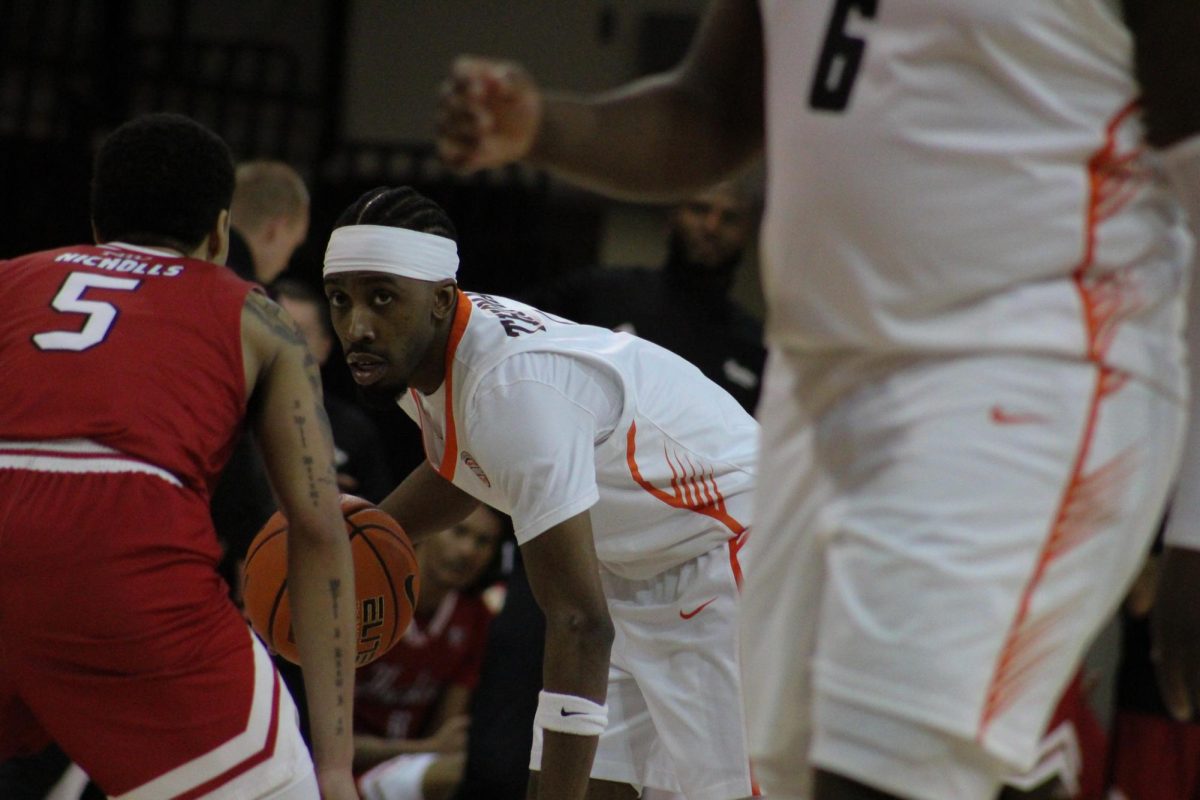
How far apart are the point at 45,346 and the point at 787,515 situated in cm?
156

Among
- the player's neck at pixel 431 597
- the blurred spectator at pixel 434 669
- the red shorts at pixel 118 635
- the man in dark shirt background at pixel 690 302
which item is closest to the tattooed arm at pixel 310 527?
the red shorts at pixel 118 635

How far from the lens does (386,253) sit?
3783mm

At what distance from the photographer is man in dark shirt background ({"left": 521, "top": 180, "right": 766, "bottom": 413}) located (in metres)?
6.46

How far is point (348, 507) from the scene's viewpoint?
3787 millimetres

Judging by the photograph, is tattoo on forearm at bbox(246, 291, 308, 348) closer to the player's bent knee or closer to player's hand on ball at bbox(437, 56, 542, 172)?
player's hand on ball at bbox(437, 56, 542, 172)

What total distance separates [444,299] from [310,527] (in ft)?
3.16

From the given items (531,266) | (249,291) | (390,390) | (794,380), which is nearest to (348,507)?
(390,390)

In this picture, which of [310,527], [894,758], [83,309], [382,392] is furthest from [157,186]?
[894,758]

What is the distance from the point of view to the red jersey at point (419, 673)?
6508 millimetres

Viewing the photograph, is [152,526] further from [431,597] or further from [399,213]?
[431,597]

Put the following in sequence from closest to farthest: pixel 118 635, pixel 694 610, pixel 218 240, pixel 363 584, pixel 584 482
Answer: pixel 118 635 → pixel 218 240 → pixel 584 482 → pixel 363 584 → pixel 694 610

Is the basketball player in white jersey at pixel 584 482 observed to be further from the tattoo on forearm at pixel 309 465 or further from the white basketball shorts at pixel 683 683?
the tattoo on forearm at pixel 309 465

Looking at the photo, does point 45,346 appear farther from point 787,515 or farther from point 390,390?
point 787,515

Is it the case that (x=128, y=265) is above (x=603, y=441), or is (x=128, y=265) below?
above
